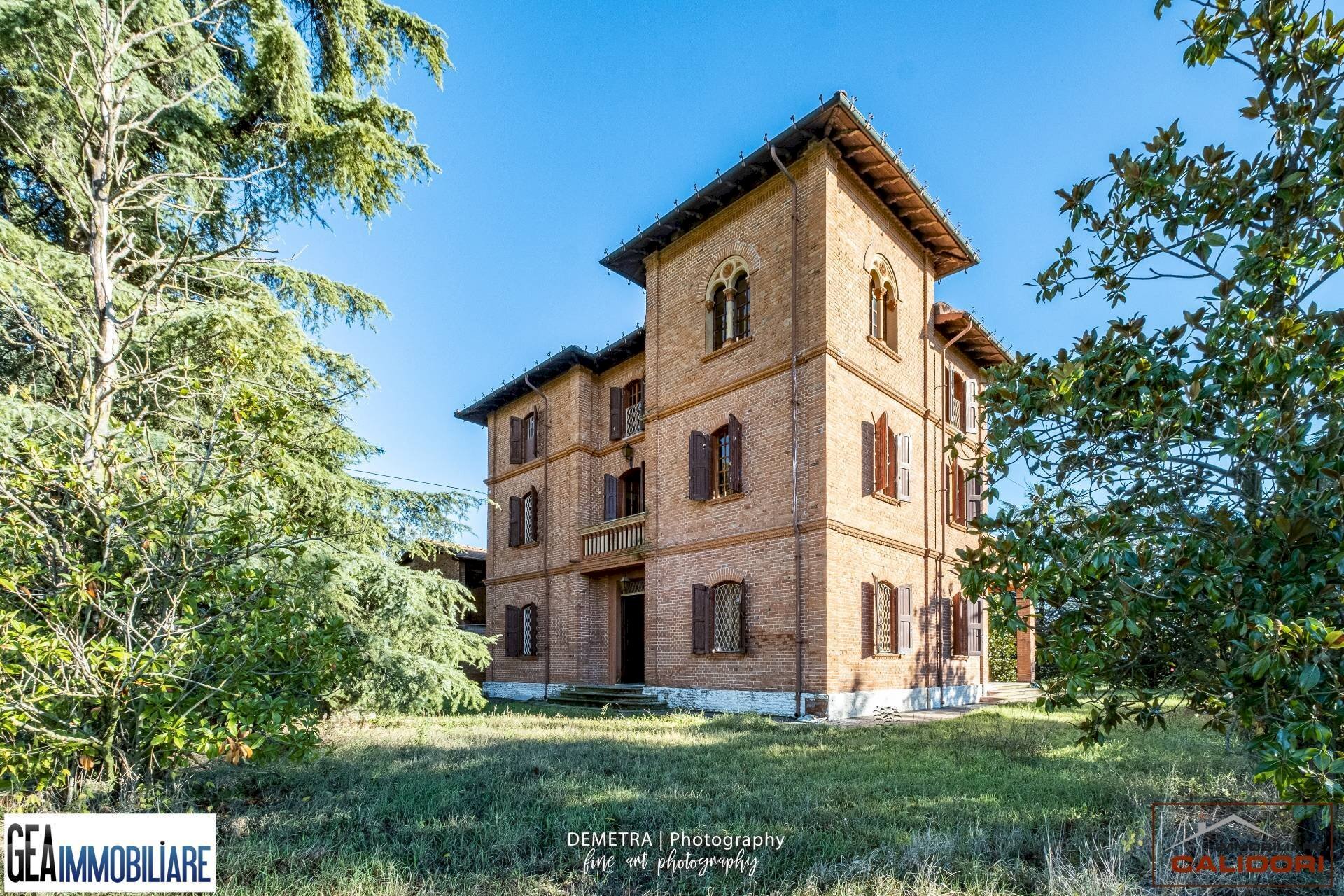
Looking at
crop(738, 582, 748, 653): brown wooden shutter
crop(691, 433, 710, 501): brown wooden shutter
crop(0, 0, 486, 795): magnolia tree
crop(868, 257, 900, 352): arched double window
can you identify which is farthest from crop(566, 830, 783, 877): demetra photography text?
crop(868, 257, 900, 352): arched double window

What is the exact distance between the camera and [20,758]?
436 cm

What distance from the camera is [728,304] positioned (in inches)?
572

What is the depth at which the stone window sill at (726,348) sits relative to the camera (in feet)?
46.0

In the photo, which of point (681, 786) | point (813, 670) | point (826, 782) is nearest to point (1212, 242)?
point (826, 782)

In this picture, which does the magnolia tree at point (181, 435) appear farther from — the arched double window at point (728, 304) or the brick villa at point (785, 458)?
the arched double window at point (728, 304)

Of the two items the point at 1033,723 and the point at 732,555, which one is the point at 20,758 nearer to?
the point at 732,555

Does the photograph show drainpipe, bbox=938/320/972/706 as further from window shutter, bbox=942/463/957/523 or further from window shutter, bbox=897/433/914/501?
window shutter, bbox=897/433/914/501

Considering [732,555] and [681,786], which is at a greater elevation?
[732,555]

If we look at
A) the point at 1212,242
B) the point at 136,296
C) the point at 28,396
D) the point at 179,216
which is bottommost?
the point at 28,396

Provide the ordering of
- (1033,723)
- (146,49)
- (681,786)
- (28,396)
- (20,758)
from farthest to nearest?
(1033,723)
(146,49)
(681,786)
(28,396)
(20,758)

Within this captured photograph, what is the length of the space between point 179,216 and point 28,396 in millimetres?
5066

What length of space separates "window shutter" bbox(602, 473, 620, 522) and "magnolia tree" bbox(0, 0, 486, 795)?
727cm

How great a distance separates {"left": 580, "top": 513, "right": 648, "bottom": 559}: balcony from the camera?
53.5 feet

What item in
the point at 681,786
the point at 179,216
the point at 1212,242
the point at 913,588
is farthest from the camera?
the point at 913,588
